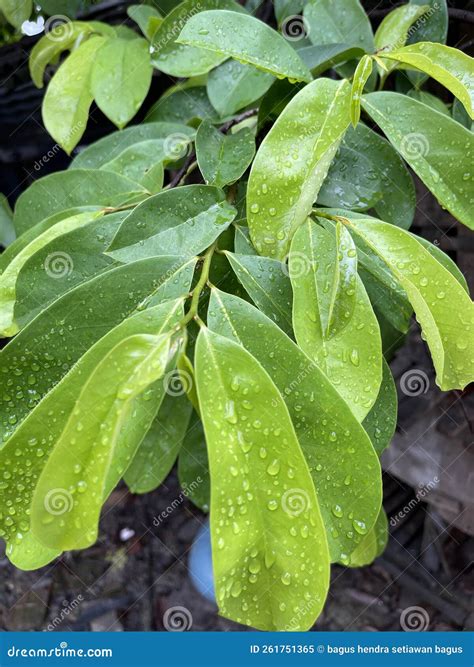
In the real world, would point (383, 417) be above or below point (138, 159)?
below

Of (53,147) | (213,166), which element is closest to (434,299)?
(213,166)

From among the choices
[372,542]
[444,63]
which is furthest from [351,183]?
[372,542]

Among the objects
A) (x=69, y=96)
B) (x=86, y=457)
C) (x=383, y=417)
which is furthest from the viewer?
(x=69, y=96)

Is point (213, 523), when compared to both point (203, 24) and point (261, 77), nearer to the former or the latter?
point (203, 24)

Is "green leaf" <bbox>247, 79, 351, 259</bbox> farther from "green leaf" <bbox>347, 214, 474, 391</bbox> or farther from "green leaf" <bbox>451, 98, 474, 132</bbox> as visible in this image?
"green leaf" <bbox>451, 98, 474, 132</bbox>

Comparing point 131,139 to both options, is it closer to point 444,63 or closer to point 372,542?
point 444,63

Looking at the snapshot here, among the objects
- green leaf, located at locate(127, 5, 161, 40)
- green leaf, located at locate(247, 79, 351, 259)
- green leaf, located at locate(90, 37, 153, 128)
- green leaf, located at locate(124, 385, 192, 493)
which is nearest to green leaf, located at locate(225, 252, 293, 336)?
green leaf, located at locate(247, 79, 351, 259)

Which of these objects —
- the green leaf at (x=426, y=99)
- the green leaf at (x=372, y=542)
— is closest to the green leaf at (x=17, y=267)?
the green leaf at (x=426, y=99)
